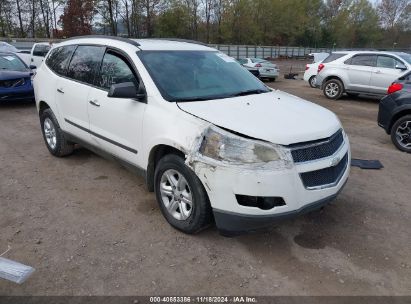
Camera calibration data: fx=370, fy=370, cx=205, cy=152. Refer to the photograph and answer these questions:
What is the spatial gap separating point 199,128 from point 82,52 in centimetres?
257

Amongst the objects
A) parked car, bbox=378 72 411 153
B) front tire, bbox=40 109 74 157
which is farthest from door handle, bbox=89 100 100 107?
parked car, bbox=378 72 411 153

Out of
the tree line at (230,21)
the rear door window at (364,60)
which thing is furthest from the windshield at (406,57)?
the tree line at (230,21)

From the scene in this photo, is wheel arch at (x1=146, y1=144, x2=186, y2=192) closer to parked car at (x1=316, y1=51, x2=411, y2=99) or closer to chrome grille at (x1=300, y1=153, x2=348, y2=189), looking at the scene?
chrome grille at (x1=300, y1=153, x2=348, y2=189)

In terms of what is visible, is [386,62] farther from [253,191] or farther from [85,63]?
[253,191]

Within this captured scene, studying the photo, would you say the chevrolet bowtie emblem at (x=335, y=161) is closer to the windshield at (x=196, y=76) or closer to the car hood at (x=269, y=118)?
the car hood at (x=269, y=118)

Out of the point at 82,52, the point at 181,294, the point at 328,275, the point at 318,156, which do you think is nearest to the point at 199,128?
the point at 318,156

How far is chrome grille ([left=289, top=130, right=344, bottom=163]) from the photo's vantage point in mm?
3010

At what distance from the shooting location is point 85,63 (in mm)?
4691

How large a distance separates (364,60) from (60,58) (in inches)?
379

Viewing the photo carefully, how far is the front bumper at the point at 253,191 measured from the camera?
2.90 meters

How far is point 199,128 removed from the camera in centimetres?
312

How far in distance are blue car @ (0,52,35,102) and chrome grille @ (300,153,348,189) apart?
29.6ft

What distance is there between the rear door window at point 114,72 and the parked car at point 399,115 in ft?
15.6

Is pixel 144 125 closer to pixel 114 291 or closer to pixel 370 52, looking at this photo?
pixel 114 291
